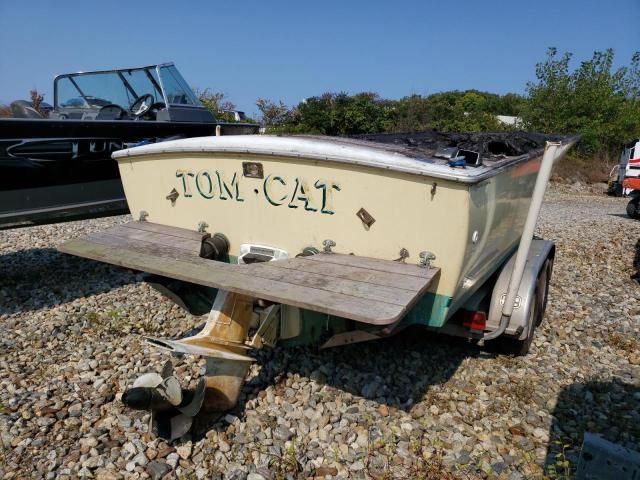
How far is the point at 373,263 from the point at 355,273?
20 centimetres

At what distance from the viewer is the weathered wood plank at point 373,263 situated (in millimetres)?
2631

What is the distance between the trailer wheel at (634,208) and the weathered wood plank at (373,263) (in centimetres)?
1094

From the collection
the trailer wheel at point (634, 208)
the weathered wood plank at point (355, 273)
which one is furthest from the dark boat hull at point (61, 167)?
the trailer wheel at point (634, 208)

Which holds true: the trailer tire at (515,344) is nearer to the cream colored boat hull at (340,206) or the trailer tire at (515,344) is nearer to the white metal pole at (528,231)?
the white metal pole at (528,231)

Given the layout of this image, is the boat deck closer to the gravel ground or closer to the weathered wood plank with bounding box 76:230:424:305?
the weathered wood plank with bounding box 76:230:424:305

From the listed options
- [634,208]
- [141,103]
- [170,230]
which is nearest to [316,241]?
[170,230]

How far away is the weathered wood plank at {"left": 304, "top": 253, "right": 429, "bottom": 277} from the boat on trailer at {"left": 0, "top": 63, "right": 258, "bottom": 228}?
3.40 metres

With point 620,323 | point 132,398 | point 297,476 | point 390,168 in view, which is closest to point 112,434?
point 132,398

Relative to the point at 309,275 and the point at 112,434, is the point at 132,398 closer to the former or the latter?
the point at 112,434

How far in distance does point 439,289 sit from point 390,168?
74cm

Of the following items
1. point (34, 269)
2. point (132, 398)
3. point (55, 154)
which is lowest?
point (34, 269)

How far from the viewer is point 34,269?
5809 mm

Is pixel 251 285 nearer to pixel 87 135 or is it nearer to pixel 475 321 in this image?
pixel 475 321

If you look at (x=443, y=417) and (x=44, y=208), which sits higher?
(x=44, y=208)
